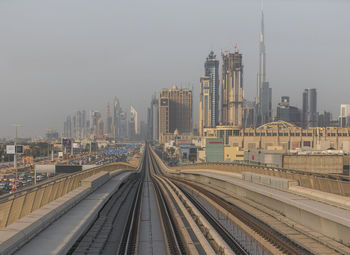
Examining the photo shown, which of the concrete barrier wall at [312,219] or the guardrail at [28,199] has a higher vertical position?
the guardrail at [28,199]

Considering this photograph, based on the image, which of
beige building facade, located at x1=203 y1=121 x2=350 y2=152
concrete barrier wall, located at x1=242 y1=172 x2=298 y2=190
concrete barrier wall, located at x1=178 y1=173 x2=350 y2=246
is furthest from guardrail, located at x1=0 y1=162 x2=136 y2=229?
beige building facade, located at x1=203 y1=121 x2=350 y2=152

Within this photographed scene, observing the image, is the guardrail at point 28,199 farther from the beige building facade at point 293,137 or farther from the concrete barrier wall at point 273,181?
the beige building facade at point 293,137

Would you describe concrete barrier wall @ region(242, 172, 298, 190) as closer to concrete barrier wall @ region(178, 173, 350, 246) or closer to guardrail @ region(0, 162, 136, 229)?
concrete barrier wall @ region(178, 173, 350, 246)

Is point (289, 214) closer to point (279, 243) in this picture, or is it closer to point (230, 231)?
point (230, 231)

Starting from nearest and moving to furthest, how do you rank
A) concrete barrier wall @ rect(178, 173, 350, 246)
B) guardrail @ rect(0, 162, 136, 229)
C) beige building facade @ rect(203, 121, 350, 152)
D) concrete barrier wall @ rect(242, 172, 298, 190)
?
1. guardrail @ rect(0, 162, 136, 229)
2. concrete barrier wall @ rect(178, 173, 350, 246)
3. concrete barrier wall @ rect(242, 172, 298, 190)
4. beige building facade @ rect(203, 121, 350, 152)

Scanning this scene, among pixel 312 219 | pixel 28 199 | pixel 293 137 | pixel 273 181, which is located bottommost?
pixel 312 219

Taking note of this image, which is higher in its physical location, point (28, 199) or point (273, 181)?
point (28, 199)

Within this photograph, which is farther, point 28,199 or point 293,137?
point 293,137

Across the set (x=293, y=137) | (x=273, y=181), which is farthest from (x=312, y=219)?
(x=293, y=137)

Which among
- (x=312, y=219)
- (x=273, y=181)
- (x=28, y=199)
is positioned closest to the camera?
(x=28, y=199)

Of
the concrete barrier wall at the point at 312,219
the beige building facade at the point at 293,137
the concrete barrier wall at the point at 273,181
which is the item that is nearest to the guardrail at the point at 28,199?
the concrete barrier wall at the point at 312,219

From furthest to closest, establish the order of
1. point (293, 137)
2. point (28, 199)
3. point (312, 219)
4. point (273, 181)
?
point (293, 137) < point (273, 181) < point (312, 219) < point (28, 199)

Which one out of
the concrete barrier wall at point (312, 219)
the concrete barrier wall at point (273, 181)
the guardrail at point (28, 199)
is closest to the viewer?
the guardrail at point (28, 199)

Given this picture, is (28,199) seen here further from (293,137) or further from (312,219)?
(293,137)
